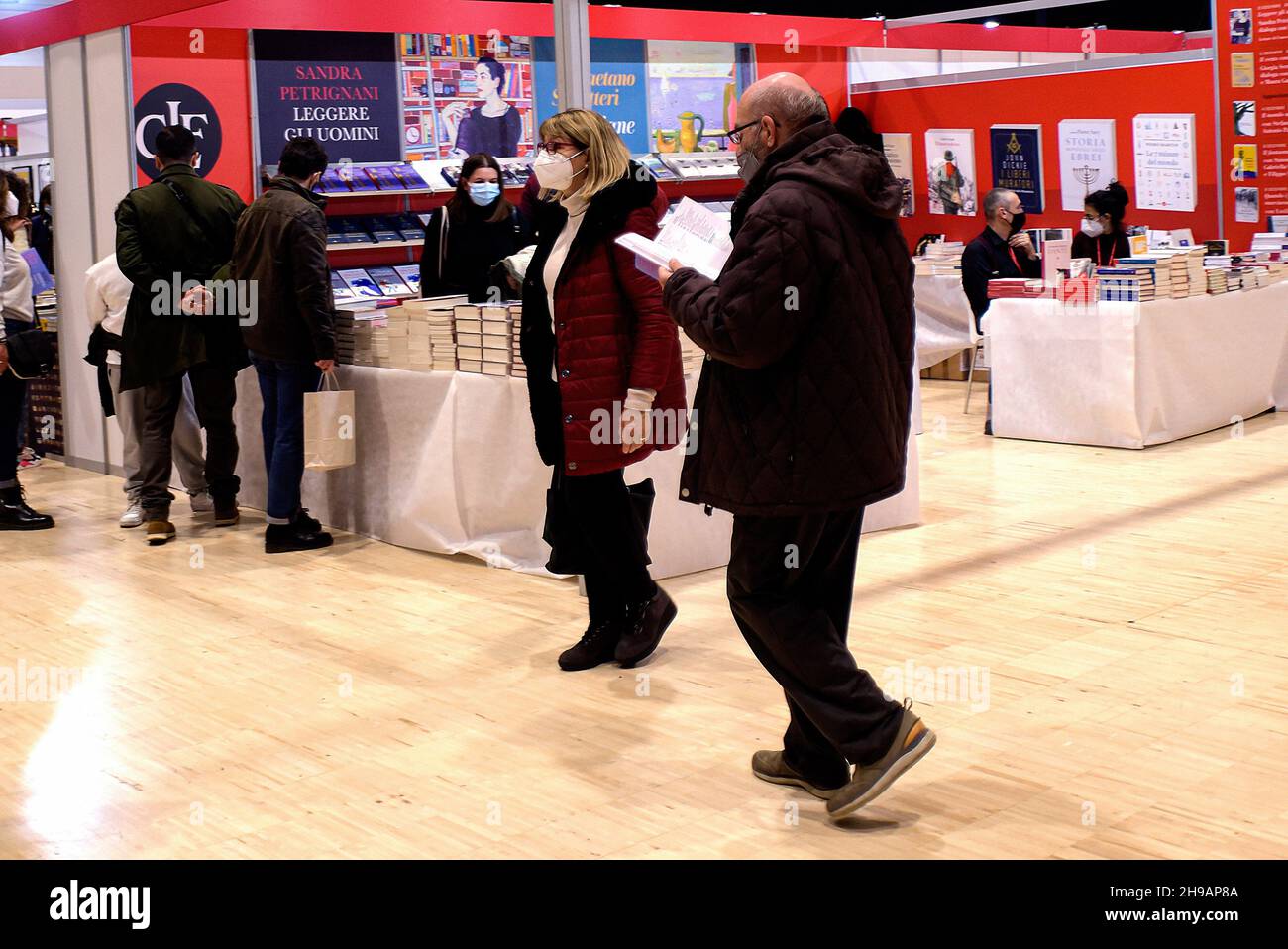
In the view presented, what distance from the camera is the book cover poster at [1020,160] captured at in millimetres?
11492

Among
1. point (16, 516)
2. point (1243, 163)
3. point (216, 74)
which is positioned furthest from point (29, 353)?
point (1243, 163)

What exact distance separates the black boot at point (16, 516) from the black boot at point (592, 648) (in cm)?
328

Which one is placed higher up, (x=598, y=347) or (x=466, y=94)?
(x=466, y=94)

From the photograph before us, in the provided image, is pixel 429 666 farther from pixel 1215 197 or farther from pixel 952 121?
pixel 952 121

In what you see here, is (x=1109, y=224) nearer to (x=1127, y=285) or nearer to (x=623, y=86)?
(x=1127, y=285)

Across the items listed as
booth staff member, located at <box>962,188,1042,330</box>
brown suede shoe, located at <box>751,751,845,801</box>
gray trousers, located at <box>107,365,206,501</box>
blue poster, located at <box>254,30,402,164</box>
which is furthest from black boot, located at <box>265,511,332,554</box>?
booth staff member, located at <box>962,188,1042,330</box>

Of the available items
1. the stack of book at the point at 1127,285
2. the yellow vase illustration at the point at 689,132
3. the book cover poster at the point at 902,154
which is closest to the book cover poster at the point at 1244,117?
the stack of book at the point at 1127,285

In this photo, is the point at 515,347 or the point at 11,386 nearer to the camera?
the point at 515,347

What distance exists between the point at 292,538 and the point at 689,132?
676 cm

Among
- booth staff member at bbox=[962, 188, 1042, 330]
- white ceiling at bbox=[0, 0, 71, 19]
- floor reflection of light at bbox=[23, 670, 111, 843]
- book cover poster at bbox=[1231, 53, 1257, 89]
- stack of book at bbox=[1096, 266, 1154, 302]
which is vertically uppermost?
white ceiling at bbox=[0, 0, 71, 19]

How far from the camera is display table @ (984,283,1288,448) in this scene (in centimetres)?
724

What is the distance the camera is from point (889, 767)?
2.94 metres

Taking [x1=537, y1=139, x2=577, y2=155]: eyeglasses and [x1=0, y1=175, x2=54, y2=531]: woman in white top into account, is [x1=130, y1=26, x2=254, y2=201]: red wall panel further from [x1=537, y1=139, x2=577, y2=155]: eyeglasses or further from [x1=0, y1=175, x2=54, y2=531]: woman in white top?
[x1=537, y1=139, x2=577, y2=155]: eyeglasses

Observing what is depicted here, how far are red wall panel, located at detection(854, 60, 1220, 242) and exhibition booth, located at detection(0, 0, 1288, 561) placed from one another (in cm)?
2
